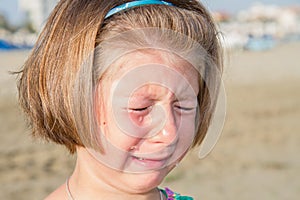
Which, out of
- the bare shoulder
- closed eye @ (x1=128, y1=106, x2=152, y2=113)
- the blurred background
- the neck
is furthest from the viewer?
the blurred background

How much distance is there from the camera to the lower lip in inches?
51.3

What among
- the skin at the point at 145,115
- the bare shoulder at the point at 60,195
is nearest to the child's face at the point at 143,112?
the skin at the point at 145,115

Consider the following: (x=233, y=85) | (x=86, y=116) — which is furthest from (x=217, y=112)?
(x=233, y=85)

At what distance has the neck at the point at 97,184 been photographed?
4.64 ft

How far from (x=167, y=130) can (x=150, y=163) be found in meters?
0.09

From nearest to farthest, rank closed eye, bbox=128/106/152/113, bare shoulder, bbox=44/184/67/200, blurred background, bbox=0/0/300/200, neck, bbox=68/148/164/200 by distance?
closed eye, bbox=128/106/152/113 → neck, bbox=68/148/164/200 → bare shoulder, bbox=44/184/67/200 → blurred background, bbox=0/0/300/200

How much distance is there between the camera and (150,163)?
1312 millimetres

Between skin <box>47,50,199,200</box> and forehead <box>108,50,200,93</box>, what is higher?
forehead <box>108,50,200,93</box>

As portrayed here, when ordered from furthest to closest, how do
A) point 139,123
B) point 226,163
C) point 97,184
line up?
point 226,163
point 97,184
point 139,123

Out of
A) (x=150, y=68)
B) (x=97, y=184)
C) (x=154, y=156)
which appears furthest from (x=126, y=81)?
(x=97, y=184)

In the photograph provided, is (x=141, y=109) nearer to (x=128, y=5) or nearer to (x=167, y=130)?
→ (x=167, y=130)

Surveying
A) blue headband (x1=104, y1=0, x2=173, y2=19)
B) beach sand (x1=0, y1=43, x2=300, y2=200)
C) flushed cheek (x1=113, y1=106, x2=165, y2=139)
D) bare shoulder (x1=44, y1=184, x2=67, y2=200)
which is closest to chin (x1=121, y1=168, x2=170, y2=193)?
flushed cheek (x1=113, y1=106, x2=165, y2=139)

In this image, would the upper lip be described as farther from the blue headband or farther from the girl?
the blue headband

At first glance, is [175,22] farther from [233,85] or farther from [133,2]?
[233,85]
